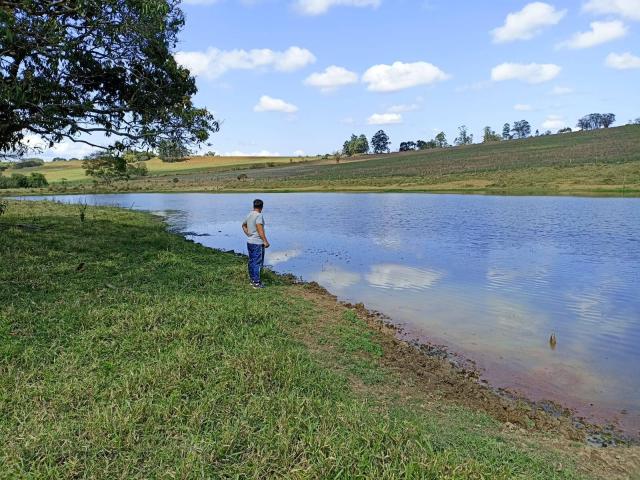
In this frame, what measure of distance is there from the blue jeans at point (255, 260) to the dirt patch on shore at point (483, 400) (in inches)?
89.7

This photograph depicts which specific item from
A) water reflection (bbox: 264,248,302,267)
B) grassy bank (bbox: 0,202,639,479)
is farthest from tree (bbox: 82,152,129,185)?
grassy bank (bbox: 0,202,639,479)

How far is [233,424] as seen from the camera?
14.5 ft

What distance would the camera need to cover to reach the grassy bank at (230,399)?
3.89 metres

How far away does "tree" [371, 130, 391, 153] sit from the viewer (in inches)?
5979

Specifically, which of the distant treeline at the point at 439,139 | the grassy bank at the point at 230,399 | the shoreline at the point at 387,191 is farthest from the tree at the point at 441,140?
the grassy bank at the point at 230,399

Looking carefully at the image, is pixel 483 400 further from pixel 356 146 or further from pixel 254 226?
pixel 356 146

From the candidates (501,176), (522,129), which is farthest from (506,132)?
(501,176)

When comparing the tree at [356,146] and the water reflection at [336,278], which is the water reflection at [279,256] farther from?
the tree at [356,146]

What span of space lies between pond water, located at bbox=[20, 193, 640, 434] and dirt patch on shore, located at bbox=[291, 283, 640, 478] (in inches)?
16.7

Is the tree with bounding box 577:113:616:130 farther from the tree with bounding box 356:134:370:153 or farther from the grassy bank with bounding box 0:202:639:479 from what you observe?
the grassy bank with bounding box 0:202:639:479

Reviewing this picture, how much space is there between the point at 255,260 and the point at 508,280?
7.18m

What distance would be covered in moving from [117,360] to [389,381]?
3543 millimetres

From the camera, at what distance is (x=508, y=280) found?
12.9 metres

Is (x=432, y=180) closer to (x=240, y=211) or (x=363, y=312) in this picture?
(x=240, y=211)
